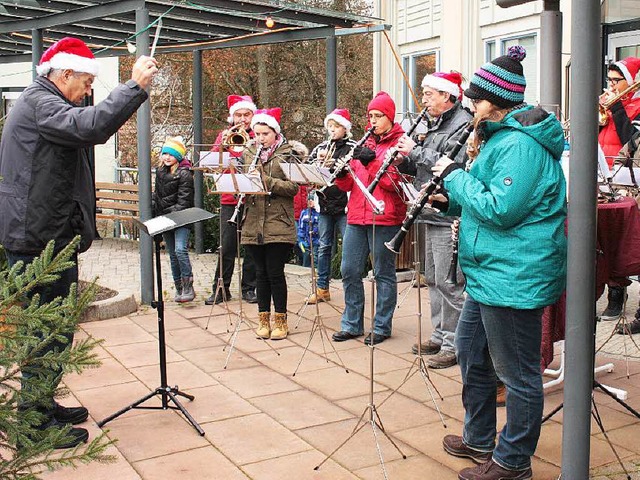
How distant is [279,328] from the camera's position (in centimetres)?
683

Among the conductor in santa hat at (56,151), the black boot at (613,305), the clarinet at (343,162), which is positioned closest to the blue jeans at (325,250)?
the clarinet at (343,162)

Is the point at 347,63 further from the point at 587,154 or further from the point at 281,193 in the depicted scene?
the point at 587,154

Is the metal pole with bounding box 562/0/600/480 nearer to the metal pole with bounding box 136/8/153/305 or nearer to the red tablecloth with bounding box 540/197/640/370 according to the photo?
the red tablecloth with bounding box 540/197/640/370

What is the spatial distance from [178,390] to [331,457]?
4.58ft

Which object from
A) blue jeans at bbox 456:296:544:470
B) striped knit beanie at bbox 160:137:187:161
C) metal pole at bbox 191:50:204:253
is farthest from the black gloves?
metal pole at bbox 191:50:204:253

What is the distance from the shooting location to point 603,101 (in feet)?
22.1

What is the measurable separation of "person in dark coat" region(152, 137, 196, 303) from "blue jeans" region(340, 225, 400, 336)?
229cm

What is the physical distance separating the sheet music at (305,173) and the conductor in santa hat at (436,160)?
0.62 m

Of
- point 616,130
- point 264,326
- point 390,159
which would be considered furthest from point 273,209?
point 616,130

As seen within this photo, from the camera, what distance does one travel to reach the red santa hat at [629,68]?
6.68 metres

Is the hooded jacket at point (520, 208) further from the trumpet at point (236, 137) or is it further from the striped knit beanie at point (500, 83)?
the trumpet at point (236, 137)

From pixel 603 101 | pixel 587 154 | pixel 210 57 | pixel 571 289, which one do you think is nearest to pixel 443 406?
pixel 571 289

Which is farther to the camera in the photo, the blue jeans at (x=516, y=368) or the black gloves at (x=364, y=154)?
the black gloves at (x=364, y=154)

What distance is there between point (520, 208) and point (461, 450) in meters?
1.41
